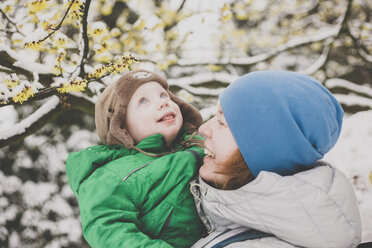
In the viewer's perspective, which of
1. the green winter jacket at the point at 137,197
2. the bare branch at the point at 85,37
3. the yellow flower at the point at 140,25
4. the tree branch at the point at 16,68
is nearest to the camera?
the green winter jacket at the point at 137,197

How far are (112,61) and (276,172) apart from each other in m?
1.53

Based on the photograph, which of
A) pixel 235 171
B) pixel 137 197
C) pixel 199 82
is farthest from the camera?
pixel 199 82

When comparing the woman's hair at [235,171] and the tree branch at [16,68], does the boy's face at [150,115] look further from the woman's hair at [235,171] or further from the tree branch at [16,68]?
the tree branch at [16,68]

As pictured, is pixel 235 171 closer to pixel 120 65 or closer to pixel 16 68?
pixel 120 65

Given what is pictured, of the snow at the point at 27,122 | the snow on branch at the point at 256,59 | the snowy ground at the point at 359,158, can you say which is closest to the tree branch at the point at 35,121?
the snow at the point at 27,122

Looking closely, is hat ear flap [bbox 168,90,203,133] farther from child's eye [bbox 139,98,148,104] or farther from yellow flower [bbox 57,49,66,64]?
yellow flower [bbox 57,49,66,64]

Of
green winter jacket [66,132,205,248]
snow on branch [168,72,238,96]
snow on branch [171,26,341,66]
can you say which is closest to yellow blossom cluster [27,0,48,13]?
green winter jacket [66,132,205,248]

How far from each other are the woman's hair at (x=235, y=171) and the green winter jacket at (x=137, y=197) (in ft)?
0.89

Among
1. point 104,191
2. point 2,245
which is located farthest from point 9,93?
point 2,245

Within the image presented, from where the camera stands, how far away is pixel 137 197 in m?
1.42

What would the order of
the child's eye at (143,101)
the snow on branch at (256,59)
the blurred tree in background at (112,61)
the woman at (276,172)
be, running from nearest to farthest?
the woman at (276,172) → the child's eye at (143,101) → the blurred tree in background at (112,61) → the snow on branch at (256,59)

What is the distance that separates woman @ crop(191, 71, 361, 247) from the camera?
105 cm

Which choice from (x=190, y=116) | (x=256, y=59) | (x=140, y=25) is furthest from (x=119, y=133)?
(x=256, y=59)

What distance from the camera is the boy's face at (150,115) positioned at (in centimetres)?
170
